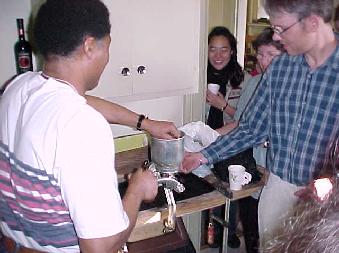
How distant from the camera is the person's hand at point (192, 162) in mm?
1856

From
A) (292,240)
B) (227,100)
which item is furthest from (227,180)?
(292,240)

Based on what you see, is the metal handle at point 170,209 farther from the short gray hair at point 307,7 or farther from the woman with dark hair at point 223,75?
the woman with dark hair at point 223,75

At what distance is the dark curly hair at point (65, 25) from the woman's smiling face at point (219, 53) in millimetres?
1713

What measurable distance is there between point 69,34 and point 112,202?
1.40ft

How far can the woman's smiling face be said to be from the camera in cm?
270

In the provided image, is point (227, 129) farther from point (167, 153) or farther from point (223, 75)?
point (167, 153)

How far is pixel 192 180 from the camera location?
6.36ft

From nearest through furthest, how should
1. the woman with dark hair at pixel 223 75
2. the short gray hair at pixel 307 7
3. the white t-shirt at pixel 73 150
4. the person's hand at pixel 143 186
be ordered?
the white t-shirt at pixel 73 150
the person's hand at pixel 143 186
the short gray hair at pixel 307 7
the woman with dark hair at pixel 223 75

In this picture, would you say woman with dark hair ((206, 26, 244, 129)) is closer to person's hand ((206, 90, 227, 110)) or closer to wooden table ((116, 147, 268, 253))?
person's hand ((206, 90, 227, 110))

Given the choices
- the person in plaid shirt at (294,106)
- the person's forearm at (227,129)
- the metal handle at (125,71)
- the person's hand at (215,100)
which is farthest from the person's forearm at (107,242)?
the person's hand at (215,100)

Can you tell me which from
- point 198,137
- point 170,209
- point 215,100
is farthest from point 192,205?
point 215,100

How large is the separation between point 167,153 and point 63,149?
0.85 m

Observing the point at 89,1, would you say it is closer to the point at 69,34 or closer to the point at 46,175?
the point at 69,34

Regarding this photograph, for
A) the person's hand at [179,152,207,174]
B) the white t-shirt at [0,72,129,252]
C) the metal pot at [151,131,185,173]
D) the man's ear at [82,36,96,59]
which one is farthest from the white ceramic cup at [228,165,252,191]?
the man's ear at [82,36,96,59]
